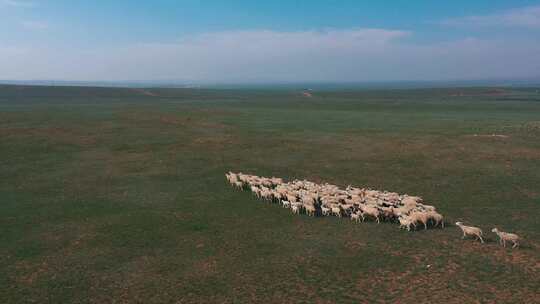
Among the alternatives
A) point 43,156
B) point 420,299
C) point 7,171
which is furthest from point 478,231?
point 43,156

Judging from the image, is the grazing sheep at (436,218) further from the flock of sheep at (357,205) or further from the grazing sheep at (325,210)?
the grazing sheep at (325,210)

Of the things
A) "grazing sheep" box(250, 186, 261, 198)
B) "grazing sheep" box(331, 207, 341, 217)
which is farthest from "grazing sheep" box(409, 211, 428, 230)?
"grazing sheep" box(250, 186, 261, 198)

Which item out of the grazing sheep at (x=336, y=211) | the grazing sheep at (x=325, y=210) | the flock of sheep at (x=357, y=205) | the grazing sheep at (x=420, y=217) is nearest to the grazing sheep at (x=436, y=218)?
the flock of sheep at (x=357, y=205)

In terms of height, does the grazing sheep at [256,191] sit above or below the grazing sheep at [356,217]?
above

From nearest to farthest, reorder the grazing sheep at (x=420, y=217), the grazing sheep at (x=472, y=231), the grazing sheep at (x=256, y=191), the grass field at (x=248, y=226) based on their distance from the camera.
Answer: the grass field at (x=248, y=226), the grazing sheep at (x=472, y=231), the grazing sheep at (x=420, y=217), the grazing sheep at (x=256, y=191)

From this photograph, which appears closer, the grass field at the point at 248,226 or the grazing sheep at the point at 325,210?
the grass field at the point at 248,226

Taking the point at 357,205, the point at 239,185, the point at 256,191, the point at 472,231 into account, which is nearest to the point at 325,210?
the point at 357,205
